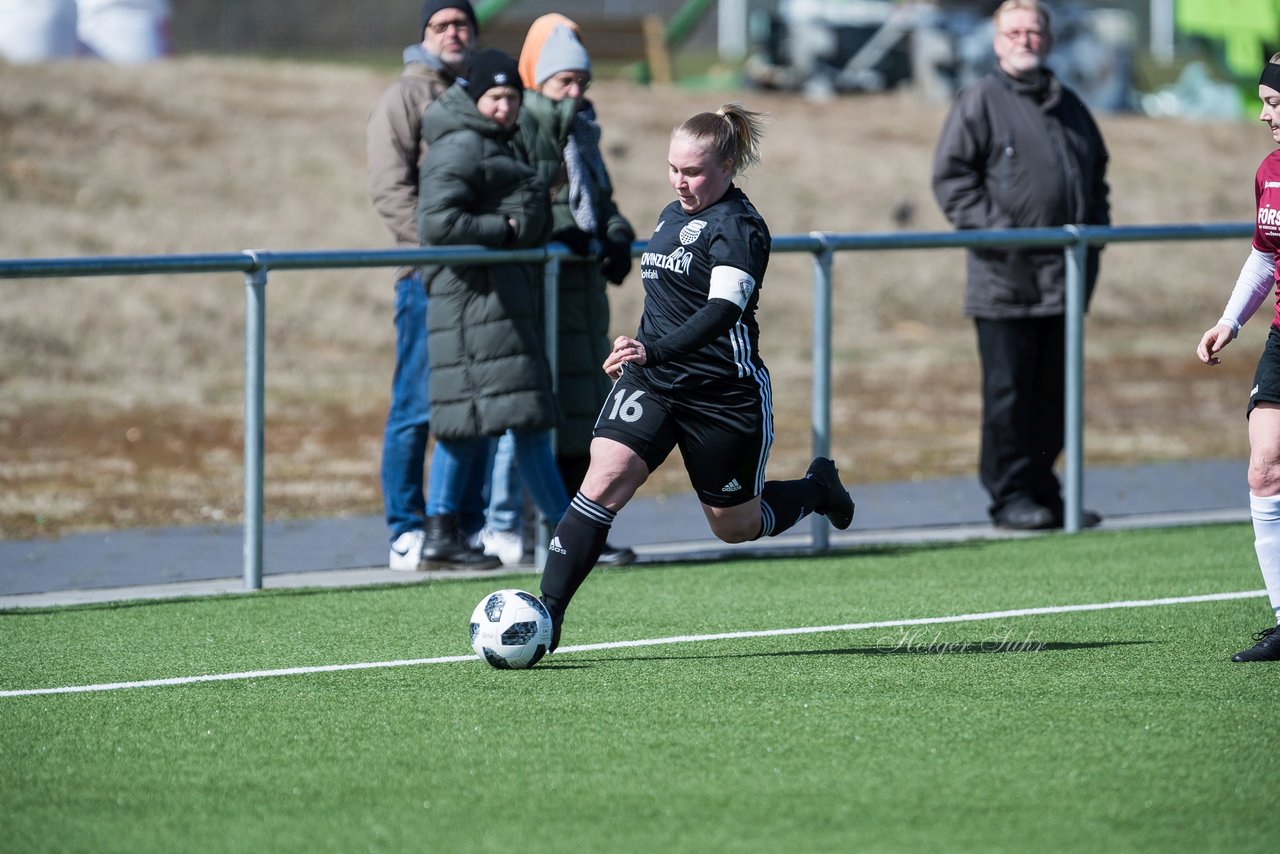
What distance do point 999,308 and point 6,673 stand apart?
517 centimetres

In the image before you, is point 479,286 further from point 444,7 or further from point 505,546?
point 444,7

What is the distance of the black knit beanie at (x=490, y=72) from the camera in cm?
813

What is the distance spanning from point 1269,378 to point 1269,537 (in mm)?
523

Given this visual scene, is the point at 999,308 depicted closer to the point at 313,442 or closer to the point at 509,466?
the point at 509,466

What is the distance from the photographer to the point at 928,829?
14.7ft

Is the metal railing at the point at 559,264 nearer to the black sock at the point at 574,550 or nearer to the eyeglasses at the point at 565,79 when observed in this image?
the eyeglasses at the point at 565,79

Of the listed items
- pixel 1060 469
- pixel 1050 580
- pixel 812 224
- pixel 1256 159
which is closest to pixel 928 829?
pixel 1050 580

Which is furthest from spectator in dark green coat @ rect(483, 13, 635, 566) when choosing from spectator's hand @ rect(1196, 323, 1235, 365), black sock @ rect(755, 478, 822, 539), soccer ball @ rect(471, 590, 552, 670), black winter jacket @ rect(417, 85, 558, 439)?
spectator's hand @ rect(1196, 323, 1235, 365)

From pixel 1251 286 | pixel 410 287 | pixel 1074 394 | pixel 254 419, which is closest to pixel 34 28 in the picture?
pixel 410 287

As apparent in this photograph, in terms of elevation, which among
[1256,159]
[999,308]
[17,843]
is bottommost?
[17,843]

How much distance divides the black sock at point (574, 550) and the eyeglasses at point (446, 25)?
3.23m

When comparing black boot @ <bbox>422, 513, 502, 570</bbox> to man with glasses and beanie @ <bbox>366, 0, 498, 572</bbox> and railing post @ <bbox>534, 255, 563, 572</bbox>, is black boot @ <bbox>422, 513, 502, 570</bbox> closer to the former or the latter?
man with glasses and beanie @ <bbox>366, 0, 498, 572</bbox>

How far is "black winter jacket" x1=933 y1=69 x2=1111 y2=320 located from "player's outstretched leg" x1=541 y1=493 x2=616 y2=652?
12.8 ft

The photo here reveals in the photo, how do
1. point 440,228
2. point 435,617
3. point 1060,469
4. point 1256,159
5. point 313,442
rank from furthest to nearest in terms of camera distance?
point 1256,159
point 313,442
point 1060,469
point 440,228
point 435,617
